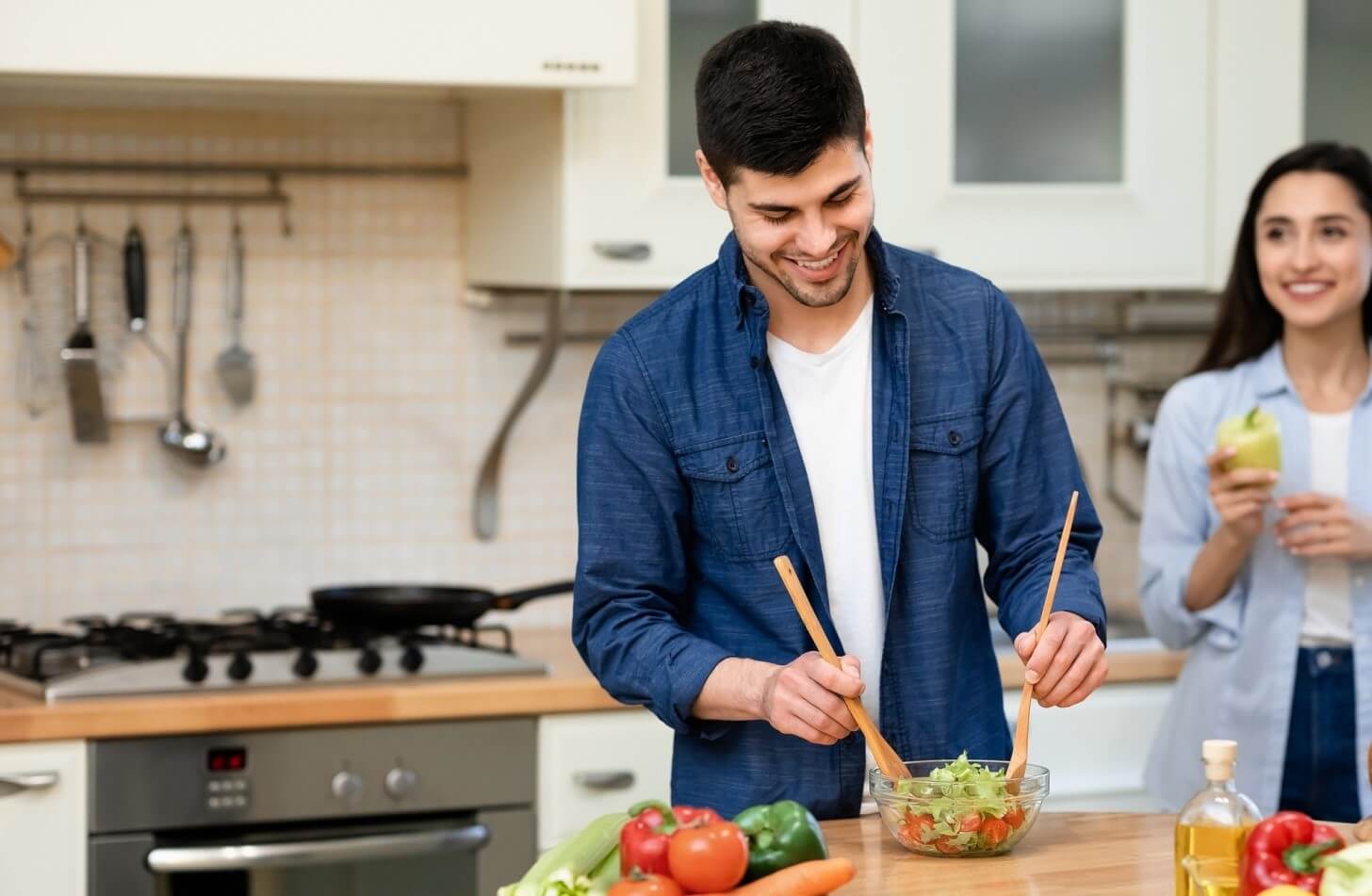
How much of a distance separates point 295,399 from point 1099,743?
1.39 m

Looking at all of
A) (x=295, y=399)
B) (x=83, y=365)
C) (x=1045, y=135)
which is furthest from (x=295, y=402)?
(x=1045, y=135)

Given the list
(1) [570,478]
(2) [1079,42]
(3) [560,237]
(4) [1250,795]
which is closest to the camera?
(4) [1250,795]

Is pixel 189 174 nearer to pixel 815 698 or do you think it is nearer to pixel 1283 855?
pixel 815 698

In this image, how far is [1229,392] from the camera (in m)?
2.50

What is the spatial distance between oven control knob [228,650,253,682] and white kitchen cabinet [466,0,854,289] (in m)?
0.70

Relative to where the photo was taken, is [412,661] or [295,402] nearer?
[412,661]

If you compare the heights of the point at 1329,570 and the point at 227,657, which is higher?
the point at 1329,570

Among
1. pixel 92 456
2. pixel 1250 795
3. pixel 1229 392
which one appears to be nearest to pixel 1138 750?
pixel 1250 795

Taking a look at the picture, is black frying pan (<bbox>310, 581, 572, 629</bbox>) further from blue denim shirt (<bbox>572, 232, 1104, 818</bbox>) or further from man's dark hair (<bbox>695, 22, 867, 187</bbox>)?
man's dark hair (<bbox>695, 22, 867, 187</bbox>)

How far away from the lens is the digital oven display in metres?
2.37

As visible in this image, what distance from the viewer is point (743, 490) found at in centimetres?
180

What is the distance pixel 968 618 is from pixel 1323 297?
0.85 metres

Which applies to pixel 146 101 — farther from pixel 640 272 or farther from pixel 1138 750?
pixel 1138 750

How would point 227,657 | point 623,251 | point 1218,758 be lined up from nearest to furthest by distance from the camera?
point 1218,758
point 227,657
point 623,251
